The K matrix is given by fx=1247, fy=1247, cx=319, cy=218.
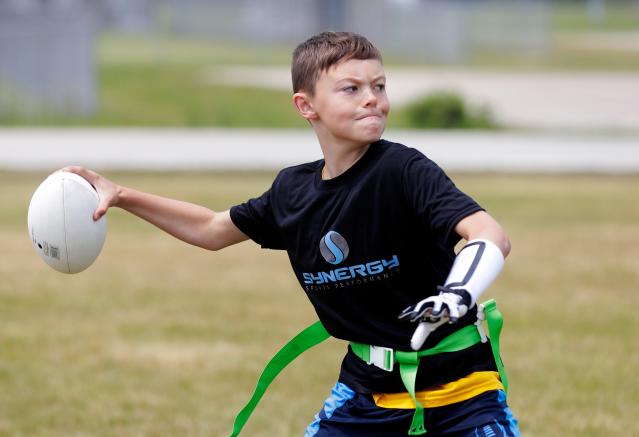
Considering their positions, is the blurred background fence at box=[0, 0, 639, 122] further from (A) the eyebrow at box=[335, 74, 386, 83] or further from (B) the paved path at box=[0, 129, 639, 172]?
(A) the eyebrow at box=[335, 74, 386, 83]

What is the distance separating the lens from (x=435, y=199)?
385 cm

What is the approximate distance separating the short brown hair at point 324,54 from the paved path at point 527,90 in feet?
64.0

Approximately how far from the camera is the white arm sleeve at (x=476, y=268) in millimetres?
3379

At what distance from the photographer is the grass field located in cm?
659

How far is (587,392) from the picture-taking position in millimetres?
6980

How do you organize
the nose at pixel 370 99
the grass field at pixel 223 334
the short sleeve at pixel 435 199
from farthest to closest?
the grass field at pixel 223 334, the nose at pixel 370 99, the short sleeve at pixel 435 199

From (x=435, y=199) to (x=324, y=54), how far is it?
26.9 inches

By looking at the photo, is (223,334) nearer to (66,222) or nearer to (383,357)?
(66,222)

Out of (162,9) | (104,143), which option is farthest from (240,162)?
(162,9)

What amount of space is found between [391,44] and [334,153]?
42445mm

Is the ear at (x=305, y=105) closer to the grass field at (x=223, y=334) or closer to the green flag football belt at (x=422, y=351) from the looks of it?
the green flag football belt at (x=422, y=351)

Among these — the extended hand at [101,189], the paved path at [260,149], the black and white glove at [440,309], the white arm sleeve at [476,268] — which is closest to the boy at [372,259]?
the white arm sleeve at [476,268]

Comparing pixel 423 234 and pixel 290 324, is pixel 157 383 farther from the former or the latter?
pixel 423 234

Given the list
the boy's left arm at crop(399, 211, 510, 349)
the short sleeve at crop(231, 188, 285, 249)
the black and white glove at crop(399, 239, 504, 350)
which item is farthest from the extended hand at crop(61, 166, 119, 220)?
the black and white glove at crop(399, 239, 504, 350)
